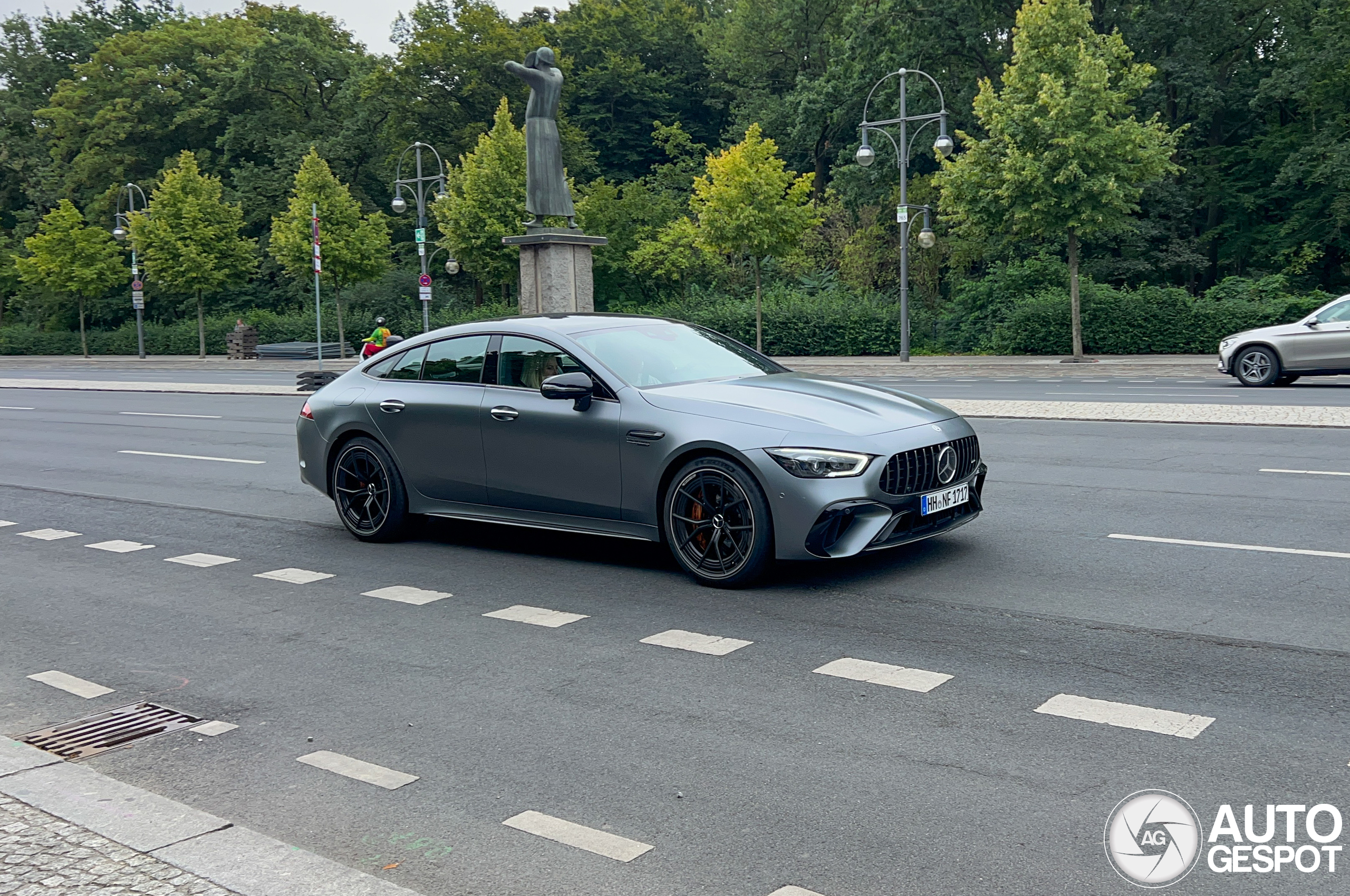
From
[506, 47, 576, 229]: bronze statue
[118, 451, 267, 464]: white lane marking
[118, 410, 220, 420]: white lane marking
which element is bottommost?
[118, 451, 267, 464]: white lane marking

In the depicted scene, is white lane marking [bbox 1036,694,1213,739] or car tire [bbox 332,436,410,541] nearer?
white lane marking [bbox 1036,694,1213,739]

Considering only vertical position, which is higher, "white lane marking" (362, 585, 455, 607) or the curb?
"white lane marking" (362, 585, 455, 607)

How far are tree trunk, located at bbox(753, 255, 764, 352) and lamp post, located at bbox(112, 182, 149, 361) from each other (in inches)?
1174

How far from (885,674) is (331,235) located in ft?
152

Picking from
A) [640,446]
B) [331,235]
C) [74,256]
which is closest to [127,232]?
[74,256]

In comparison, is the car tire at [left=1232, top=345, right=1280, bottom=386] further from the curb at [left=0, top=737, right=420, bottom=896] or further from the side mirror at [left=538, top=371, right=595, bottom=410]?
the curb at [left=0, top=737, right=420, bottom=896]

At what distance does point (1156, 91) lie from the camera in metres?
39.8

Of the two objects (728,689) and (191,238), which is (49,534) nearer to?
(728,689)

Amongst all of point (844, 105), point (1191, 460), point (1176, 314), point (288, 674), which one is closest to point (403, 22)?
point (844, 105)

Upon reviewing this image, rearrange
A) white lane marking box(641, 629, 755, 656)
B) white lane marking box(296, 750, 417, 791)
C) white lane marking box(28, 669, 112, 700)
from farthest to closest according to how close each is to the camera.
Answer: white lane marking box(641, 629, 755, 656), white lane marking box(28, 669, 112, 700), white lane marking box(296, 750, 417, 791)

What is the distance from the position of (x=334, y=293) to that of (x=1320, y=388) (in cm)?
4452

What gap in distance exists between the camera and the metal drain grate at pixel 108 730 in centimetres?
480

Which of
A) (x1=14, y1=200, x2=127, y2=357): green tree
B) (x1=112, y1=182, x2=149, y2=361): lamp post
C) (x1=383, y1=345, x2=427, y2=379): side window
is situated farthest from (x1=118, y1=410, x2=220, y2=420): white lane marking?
(x1=14, y1=200, x2=127, y2=357): green tree

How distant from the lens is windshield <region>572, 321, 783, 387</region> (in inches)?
304
